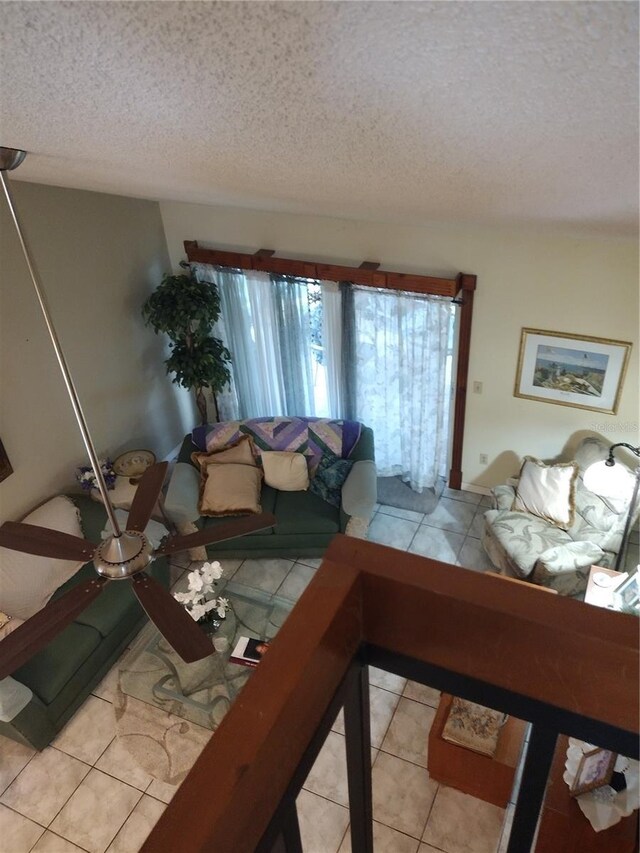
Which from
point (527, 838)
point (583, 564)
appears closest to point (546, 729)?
point (527, 838)

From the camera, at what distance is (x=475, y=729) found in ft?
9.97

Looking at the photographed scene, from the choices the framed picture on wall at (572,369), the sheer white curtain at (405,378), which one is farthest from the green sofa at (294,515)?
the framed picture on wall at (572,369)

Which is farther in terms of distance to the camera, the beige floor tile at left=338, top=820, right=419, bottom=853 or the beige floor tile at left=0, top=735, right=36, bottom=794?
the beige floor tile at left=0, top=735, right=36, bottom=794

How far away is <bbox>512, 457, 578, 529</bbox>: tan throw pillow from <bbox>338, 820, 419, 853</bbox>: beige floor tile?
224cm

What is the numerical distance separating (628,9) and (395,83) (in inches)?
9.6

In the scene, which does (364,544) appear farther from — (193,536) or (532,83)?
(193,536)

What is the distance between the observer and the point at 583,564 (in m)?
3.97

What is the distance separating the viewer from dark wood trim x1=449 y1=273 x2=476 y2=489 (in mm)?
4402

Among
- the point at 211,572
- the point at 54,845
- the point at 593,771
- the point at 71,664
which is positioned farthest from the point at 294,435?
the point at 593,771

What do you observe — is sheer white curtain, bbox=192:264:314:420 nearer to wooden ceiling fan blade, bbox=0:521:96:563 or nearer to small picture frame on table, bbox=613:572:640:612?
small picture frame on table, bbox=613:572:640:612

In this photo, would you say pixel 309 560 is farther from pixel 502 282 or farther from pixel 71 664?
pixel 502 282

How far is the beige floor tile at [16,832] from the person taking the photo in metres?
3.19

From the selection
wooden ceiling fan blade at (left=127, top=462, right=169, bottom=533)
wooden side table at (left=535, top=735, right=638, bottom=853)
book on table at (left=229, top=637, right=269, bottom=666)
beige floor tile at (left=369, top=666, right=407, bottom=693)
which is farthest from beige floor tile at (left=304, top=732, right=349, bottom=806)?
wooden ceiling fan blade at (left=127, top=462, right=169, bottom=533)

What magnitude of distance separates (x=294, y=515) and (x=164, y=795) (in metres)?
1.93
